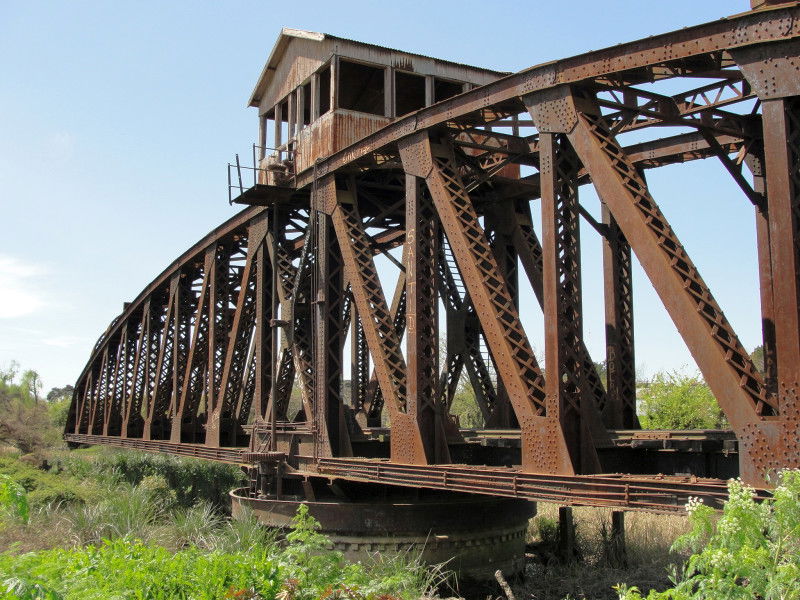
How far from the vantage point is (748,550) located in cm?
520

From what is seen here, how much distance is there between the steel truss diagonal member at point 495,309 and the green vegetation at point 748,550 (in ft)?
15.7

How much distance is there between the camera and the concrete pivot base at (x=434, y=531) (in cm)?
1435

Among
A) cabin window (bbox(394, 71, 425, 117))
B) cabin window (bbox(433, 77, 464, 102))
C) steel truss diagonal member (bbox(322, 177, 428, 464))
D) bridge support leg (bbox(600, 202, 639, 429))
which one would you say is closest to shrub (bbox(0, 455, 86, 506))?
steel truss diagonal member (bbox(322, 177, 428, 464))

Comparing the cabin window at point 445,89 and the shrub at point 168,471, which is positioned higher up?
the cabin window at point 445,89

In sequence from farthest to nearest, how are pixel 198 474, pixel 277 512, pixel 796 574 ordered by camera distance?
pixel 198 474, pixel 277 512, pixel 796 574

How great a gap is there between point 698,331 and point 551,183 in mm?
3091

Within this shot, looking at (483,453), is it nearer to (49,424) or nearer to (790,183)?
(790,183)

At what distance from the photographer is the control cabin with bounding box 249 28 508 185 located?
18.3m

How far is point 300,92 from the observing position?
789 inches

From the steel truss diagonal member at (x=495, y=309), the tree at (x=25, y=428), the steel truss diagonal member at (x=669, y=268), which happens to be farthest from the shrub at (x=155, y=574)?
the tree at (x=25, y=428)

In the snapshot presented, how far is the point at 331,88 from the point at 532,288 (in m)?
Result: 6.43

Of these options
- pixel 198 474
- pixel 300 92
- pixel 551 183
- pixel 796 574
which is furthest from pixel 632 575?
pixel 198 474

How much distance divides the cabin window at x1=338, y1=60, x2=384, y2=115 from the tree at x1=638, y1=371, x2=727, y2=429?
15.7 metres

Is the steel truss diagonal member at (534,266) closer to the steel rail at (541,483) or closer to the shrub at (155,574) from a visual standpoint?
the steel rail at (541,483)
